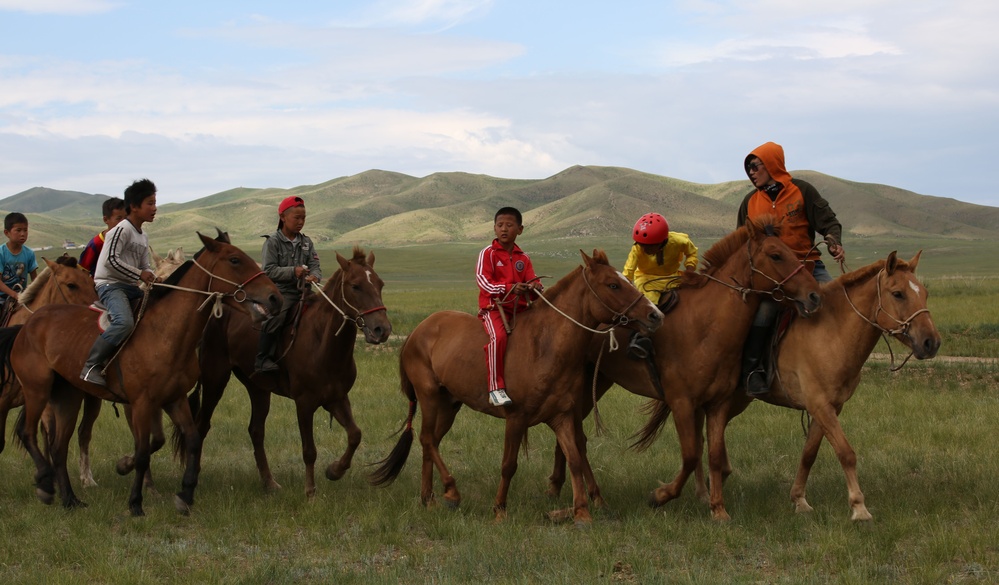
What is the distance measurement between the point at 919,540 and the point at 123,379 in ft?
24.0

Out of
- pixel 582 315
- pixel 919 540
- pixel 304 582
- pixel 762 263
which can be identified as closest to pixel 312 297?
pixel 582 315

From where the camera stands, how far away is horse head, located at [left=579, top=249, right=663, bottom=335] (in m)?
8.00

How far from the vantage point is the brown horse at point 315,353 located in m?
9.32

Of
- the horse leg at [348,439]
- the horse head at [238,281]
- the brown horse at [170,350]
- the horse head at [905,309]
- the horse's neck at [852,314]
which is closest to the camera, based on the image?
the horse head at [905,309]

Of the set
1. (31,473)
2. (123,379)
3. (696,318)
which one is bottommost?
(31,473)

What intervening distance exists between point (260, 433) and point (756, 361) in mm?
5542

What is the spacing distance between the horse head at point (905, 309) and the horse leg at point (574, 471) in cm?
288

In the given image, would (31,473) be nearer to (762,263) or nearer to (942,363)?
(762,263)

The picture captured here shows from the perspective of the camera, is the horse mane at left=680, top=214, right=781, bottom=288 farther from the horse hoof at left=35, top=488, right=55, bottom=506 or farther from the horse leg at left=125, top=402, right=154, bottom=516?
the horse hoof at left=35, top=488, right=55, bottom=506

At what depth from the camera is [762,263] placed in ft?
27.3

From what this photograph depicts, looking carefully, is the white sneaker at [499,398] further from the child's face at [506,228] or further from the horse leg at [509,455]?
the child's face at [506,228]

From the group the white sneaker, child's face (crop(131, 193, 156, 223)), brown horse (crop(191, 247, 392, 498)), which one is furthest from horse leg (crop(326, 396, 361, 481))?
child's face (crop(131, 193, 156, 223))

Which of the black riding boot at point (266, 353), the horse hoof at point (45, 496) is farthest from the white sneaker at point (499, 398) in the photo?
the horse hoof at point (45, 496)

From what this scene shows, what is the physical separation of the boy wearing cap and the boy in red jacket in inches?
83.6
